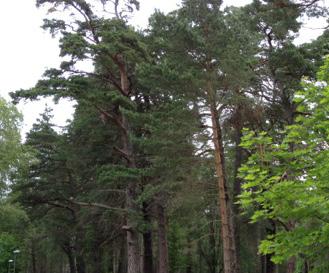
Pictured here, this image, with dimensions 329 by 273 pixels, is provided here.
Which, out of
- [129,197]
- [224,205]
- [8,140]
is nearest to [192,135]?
[224,205]

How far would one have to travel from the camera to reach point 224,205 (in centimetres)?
1430

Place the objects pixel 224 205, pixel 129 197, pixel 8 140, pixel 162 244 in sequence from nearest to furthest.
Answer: pixel 224 205 → pixel 129 197 → pixel 162 244 → pixel 8 140

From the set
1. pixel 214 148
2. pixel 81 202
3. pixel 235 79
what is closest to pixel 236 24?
pixel 235 79

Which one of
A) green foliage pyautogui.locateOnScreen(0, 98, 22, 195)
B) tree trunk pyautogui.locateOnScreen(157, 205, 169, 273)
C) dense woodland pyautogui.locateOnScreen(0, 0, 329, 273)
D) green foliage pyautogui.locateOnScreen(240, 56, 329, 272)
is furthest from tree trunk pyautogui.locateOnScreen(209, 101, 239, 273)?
green foliage pyautogui.locateOnScreen(0, 98, 22, 195)

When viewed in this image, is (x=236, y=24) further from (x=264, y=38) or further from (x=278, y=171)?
(x=278, y=171)

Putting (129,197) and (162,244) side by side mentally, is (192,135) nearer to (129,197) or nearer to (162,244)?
(129,197)

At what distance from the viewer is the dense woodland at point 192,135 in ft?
24.9

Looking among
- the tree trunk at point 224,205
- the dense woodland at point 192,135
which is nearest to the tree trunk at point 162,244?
the dense woodland at point 192,135

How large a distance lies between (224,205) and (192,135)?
2402 mm

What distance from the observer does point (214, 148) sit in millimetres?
14727

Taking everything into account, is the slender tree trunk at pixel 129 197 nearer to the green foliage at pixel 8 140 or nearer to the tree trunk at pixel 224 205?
the tree trunk at pixel 224 205

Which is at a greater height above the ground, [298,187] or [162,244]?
[298,187]

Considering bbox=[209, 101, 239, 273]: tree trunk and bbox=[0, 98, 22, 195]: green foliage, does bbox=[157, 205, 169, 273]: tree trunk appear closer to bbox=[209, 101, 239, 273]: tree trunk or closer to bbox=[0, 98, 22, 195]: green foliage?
bbox=[209, 101, 239, 273]: tree trunk

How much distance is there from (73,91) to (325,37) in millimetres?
10192
